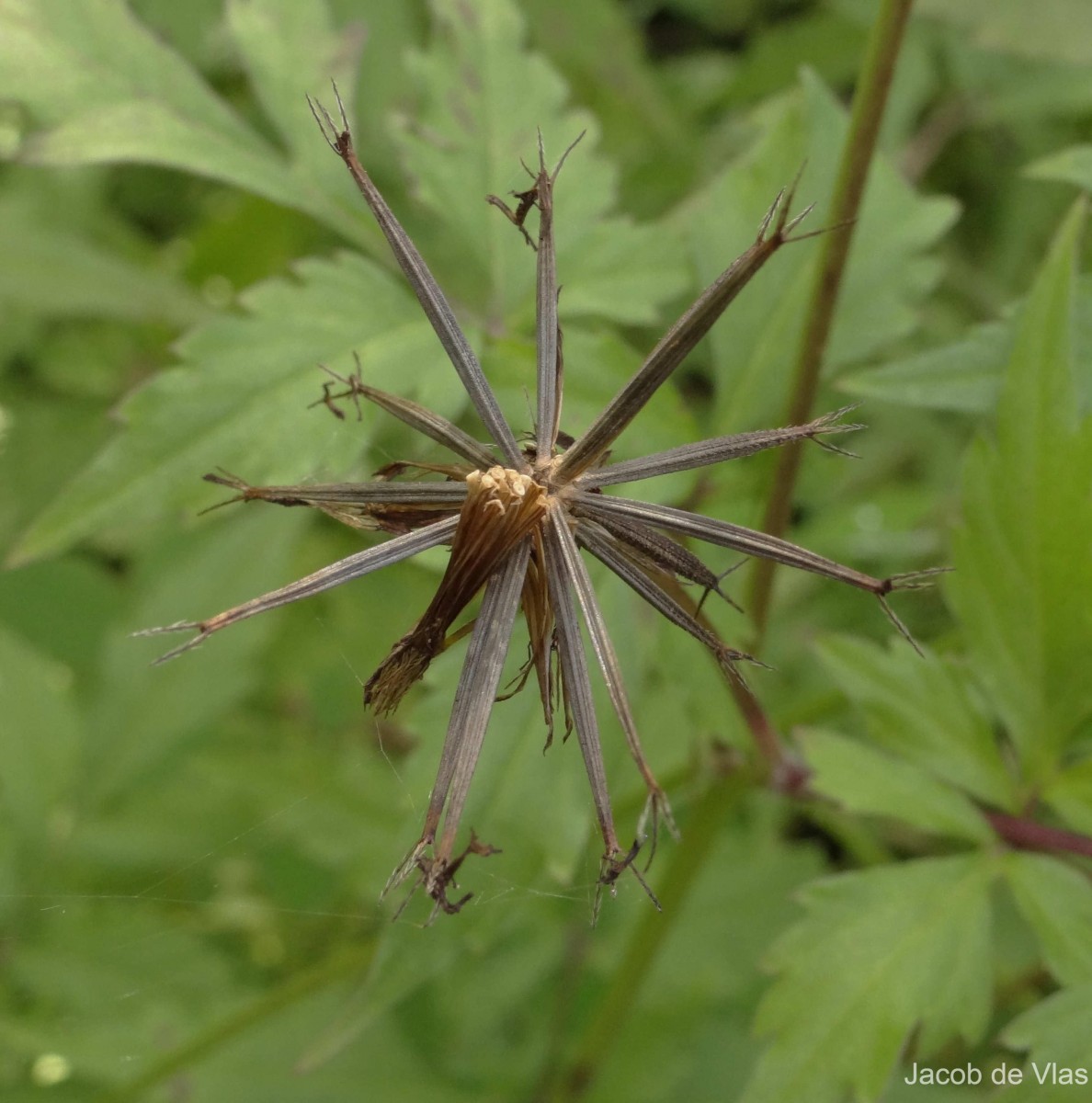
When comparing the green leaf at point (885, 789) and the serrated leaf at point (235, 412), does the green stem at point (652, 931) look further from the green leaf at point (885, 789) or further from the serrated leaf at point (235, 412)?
the serrated leaf at point (235, 412)

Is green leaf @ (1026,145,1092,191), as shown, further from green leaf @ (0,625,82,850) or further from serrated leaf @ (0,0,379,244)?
green leaf @ (0,625,82,850)

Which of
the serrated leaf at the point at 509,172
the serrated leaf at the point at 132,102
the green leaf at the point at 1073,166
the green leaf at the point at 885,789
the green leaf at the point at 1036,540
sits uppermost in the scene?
the serrated leaf at the point at 132,102

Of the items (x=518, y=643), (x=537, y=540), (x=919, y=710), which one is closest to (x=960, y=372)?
(x=919, y=710)

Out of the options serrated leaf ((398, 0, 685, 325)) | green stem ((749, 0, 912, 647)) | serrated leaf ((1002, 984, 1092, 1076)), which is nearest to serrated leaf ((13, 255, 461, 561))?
serrated leaf ((398, 0, 685, 325))

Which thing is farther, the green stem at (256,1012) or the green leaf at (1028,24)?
the green leaf at (1028,24)

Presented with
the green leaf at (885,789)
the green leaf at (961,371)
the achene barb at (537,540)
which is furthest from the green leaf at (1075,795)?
the achene barb at (537,540)

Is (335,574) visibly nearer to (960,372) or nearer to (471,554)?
(471,554)
